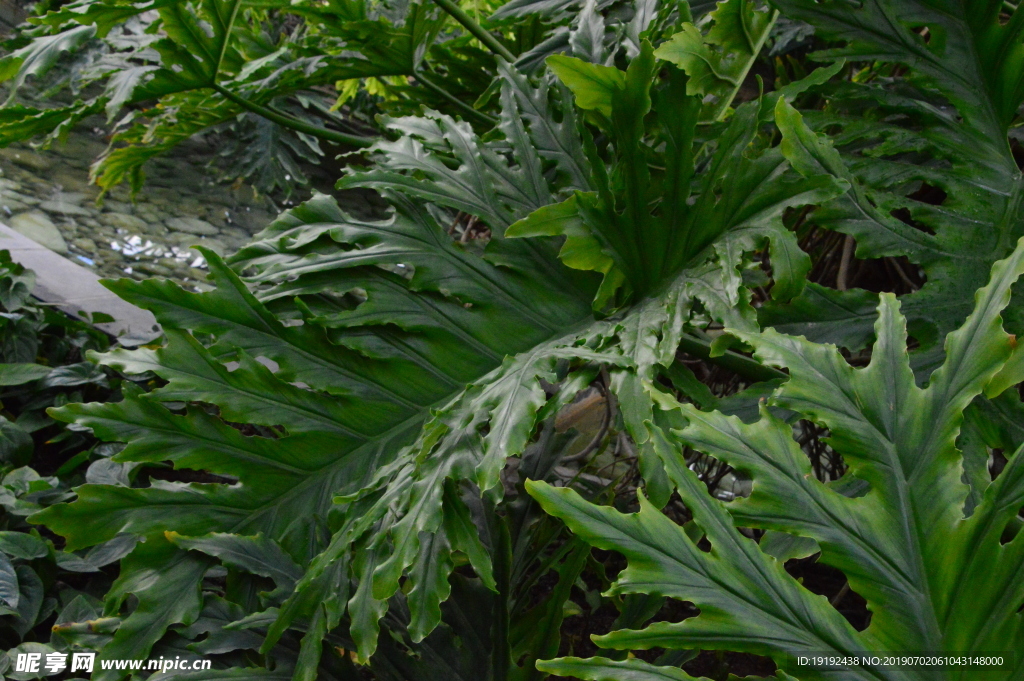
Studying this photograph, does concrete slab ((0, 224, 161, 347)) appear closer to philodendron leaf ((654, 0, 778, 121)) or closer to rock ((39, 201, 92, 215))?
rock ((39, 201, 92, 215))

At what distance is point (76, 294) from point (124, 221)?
1.31 m

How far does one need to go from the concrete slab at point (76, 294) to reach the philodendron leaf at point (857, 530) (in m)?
1.74

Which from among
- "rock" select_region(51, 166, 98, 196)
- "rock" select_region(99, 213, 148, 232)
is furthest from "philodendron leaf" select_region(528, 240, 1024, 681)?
"rock" select_region(51, 166, 98, 196)

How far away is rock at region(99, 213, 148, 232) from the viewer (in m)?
3.30

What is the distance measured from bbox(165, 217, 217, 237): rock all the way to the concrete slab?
95 centimetres

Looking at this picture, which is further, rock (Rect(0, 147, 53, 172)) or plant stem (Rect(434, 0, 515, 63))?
rock (Rect(0, 147, 53, 172))

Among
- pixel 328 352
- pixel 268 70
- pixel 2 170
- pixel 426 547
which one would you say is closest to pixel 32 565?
pixel 328 352

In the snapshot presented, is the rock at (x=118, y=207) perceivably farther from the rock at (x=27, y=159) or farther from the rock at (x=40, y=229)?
the rock at (x=27, y=159)

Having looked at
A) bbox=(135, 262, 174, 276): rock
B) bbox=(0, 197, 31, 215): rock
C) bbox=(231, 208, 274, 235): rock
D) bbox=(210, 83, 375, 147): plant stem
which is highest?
bbox=(210, 83, 375, 147): plant stem

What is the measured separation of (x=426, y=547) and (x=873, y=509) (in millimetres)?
426

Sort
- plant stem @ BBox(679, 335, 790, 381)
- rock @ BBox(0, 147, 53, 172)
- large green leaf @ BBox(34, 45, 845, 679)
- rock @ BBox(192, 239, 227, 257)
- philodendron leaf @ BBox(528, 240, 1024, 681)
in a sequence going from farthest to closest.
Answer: rock @ BBox(0, 147, 53, 172) < rock @ BBox(192, 239, 227, 257) < plant stem @ BBox(679, 335, 790, 381) < large green leaf @ BBox(34, 45, 845, 679) < philodendron leaf @ BBox(528, 240, 1024, 681)

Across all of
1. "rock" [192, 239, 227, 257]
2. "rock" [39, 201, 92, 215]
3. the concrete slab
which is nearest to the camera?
the concrete slab

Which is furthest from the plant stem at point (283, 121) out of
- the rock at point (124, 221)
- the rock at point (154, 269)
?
the rock at point (124, 221)

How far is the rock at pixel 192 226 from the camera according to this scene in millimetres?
3500
